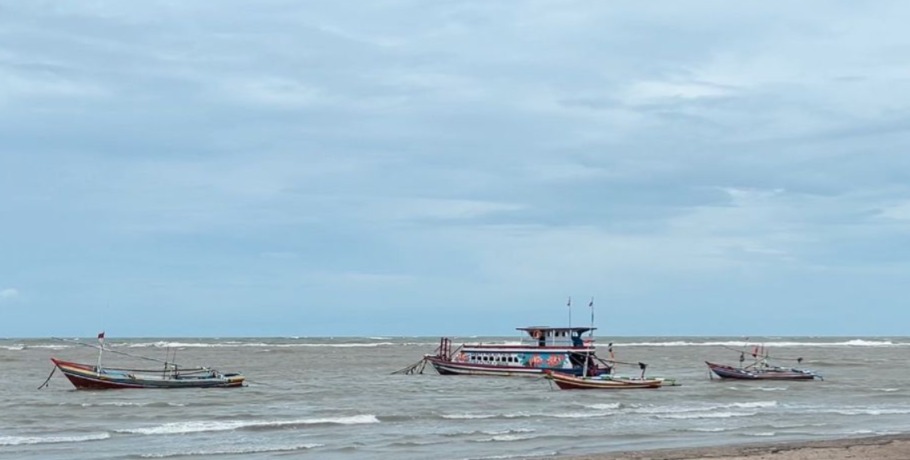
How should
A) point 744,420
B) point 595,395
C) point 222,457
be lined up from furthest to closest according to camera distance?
point 595,395 → point 744,420 → point 222,457

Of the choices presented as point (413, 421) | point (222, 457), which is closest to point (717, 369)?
point (413, 421)

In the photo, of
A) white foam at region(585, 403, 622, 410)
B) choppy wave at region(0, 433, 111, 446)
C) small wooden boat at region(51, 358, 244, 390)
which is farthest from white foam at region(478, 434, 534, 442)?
small wooden boat at region(51, 358, 244, 390)

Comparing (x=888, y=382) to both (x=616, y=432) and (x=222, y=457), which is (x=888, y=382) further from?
(x=222, y=457)

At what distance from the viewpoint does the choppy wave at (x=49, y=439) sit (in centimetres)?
3166

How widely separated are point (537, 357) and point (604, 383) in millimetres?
13393

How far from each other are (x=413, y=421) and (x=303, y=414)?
5.13 meters

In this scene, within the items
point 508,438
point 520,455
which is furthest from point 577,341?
point 520,455

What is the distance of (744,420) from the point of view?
36.8 metres

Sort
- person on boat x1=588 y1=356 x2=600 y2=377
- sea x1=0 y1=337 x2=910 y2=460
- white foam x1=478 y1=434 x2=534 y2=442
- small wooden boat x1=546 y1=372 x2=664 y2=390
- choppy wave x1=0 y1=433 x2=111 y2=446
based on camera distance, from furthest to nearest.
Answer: person on boat x1=588 y1=356 x2=600 y2=377, small wooden boat x1=546 y1=372 x2=664 y2=390, choppy wave x1=0 y1=433 x2=111 y2=446, white foam x1=478 y1=434 x2=534 y2=442, sea x1=0 y1=337 x2=910 y2=460

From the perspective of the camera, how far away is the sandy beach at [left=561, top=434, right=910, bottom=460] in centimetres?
2358

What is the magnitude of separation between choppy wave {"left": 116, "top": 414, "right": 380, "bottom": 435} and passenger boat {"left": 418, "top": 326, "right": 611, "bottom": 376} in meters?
25.5

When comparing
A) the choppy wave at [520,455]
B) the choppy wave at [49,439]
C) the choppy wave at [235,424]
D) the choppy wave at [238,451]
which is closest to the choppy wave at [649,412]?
the choppy wave at [235,424]

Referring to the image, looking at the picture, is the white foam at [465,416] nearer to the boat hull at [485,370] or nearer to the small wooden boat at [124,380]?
the small wooden boat at [124,380]

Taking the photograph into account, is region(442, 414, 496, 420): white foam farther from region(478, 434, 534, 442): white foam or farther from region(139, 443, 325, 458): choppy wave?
region(139, 443, 325, 458): choppy wave
